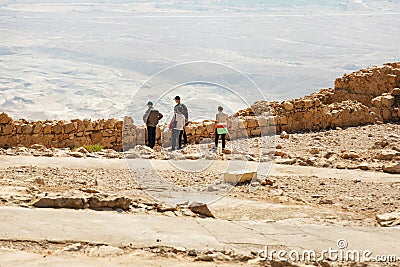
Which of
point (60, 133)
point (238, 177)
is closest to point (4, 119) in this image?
point (60, 133)

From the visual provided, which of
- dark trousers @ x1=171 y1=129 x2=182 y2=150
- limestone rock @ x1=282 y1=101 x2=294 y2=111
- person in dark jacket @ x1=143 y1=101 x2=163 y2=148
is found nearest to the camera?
dark trousers @ x1=171 y1=129 x2=182 y2=150

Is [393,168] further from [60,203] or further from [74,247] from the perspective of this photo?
[74,247]

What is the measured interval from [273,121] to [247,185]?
7.83m

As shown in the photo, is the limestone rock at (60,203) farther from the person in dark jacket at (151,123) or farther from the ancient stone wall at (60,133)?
the ancient stone wall at (60,133)

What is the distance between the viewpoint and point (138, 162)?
41.4ft

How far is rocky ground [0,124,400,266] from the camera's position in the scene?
7.92 meters

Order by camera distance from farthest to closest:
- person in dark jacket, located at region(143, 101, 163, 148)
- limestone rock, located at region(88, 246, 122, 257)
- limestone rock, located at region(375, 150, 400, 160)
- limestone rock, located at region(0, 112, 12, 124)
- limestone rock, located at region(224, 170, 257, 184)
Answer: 1. limestone rock, located at region(0, 112, 12, 124)
2. person in dark jacket, located at region(143, 101, 163, 148)
3. limestone rock, located at region(375, 150, 400, 160)
4. limestone rock, located at region(224, 170, 257, 184)
5. limestone rock, located at region(88, 246, 122, 257)

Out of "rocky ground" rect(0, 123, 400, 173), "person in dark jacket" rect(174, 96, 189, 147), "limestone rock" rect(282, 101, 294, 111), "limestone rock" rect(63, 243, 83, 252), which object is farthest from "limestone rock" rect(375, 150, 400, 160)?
"limestone rock" rect(63, 243, 83, 252)

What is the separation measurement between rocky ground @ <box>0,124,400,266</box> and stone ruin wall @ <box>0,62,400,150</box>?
1.28 metres

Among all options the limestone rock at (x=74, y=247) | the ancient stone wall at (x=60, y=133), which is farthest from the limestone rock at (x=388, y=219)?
the ancient stone wall at (x=60, y=133)

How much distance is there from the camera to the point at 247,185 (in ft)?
35.9

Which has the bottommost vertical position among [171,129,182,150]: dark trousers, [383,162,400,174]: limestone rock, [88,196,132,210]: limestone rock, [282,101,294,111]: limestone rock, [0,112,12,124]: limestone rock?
[88,196,132,210]: limestone rock

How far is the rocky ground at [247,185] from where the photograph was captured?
792cm

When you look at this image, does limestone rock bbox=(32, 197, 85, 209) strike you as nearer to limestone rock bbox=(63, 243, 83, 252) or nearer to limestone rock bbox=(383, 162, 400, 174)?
limestone rock bbox=(63, 243, 83, 252)
